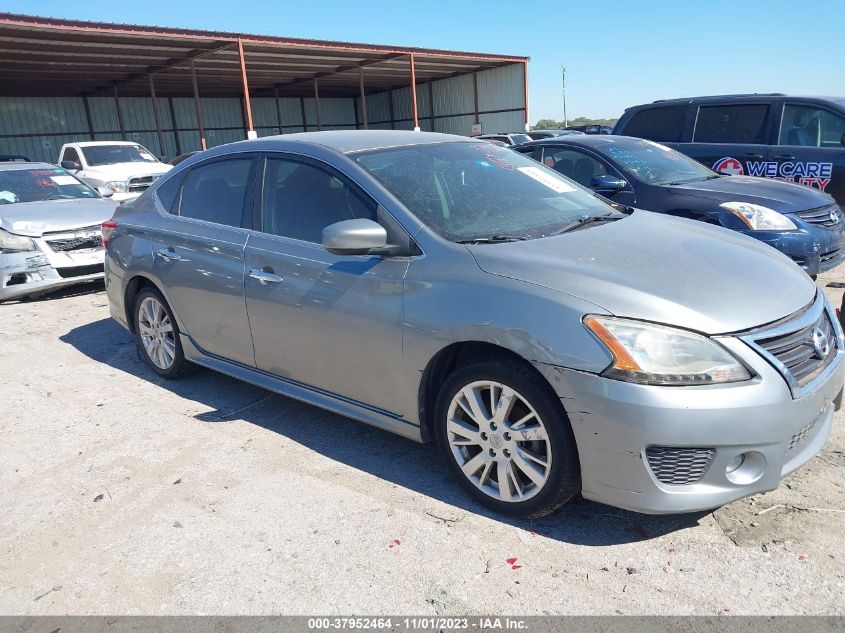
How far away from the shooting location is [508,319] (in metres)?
2.65

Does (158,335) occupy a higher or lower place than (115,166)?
lower

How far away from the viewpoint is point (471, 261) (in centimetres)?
287

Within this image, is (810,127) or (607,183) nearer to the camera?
(607,183)

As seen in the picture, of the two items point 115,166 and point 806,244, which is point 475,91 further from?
point 806,244

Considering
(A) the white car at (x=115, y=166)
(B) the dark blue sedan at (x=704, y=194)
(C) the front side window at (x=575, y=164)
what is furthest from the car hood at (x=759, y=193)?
(A) the white car at (x=115, y=166)

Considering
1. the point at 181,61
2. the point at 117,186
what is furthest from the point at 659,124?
the point at 181,61

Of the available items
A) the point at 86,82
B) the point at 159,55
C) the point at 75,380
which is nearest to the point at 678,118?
the point at 75,380

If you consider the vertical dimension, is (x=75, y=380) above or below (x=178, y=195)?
below

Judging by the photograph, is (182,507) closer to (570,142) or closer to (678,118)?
(570,142)

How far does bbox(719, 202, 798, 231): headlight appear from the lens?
5.59 metres

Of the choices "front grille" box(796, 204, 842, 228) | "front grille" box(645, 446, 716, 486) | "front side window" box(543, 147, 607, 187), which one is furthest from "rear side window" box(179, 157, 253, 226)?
"front grille" box(796, 204, 842, 228)

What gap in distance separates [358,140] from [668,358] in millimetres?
2227

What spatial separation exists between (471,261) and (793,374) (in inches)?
52.8

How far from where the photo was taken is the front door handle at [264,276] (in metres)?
3.60
